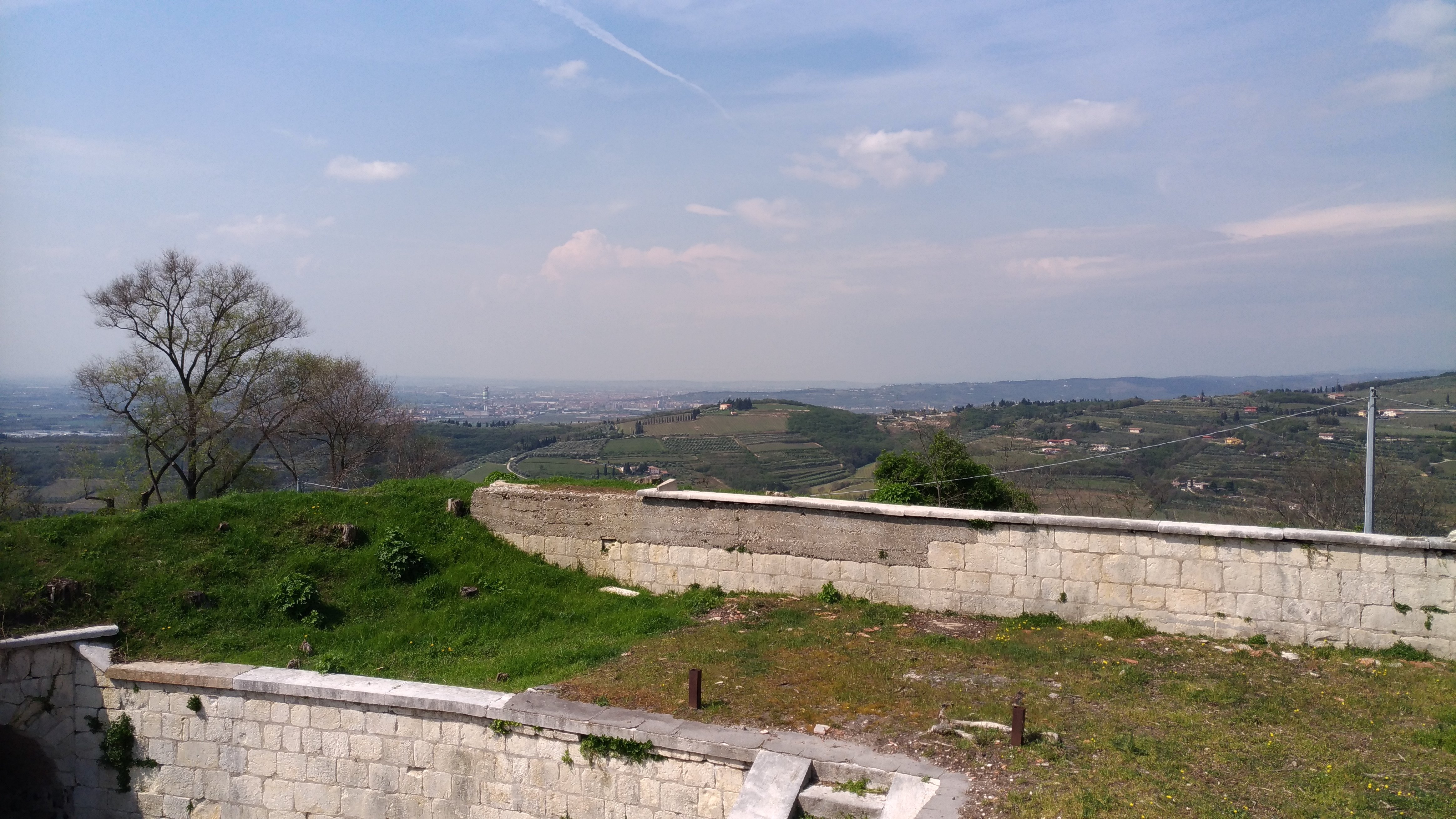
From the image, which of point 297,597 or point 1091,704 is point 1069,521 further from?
point 297,597

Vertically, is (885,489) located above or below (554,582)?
above

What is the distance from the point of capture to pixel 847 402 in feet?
229

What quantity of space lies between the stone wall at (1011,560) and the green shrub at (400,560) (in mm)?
1393

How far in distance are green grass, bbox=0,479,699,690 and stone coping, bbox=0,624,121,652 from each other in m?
0.24

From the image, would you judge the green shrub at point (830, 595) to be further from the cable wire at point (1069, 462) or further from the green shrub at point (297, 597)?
the green shrub at point (297, 597)

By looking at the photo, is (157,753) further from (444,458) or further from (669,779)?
(444,458)

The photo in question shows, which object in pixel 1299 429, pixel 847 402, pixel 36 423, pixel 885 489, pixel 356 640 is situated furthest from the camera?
pixel 847 402

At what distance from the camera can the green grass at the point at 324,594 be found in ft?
31.8

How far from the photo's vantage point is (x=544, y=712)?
7418mm

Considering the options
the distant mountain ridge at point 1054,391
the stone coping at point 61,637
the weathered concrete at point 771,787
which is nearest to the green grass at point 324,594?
the stone coping at point 61,637

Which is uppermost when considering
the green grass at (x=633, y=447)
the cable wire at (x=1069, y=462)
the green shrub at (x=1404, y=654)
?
the cable wire at (x=1069, y=462)

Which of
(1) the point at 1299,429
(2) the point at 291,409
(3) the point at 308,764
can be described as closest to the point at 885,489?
(3) the point at 308,764

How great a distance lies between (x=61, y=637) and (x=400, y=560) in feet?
12.9

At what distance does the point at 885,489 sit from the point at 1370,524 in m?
7.35
